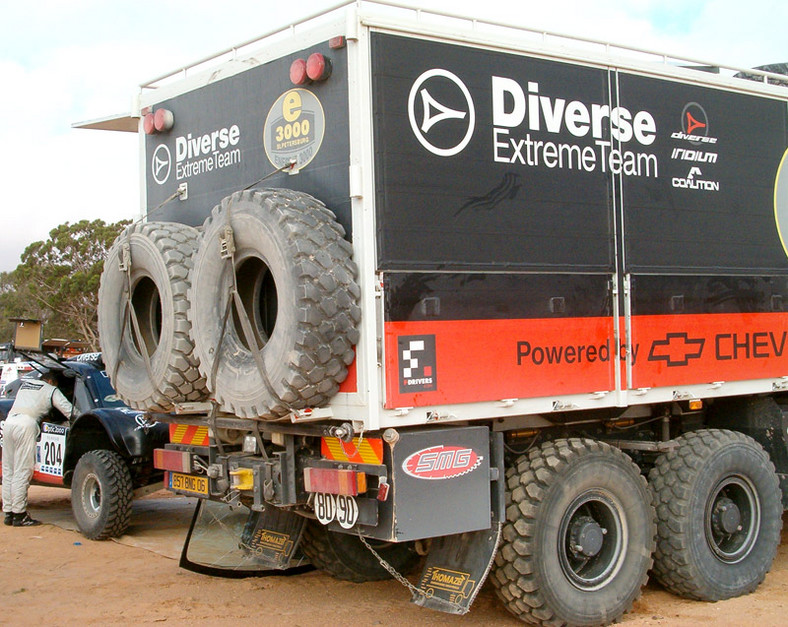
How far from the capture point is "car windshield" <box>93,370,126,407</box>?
32.7ft

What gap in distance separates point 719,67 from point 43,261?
42.6 meters

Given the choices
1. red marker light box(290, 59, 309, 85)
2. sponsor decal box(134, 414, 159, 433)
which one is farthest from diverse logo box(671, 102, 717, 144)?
sponsor decal box(134, 414, 159, 433)

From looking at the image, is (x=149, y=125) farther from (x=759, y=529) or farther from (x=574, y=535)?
(x=759, y=529)

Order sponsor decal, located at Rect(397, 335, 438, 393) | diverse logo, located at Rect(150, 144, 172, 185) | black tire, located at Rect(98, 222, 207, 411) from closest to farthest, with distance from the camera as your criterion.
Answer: sponsor decal, located at Rect(397, 335, 438, 393), black tire, located at Rect(98, 222, 207, 411), diverse logo, located at Rect(150, 144, 172, 185)

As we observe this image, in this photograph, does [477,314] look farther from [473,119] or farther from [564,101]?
[564,101]

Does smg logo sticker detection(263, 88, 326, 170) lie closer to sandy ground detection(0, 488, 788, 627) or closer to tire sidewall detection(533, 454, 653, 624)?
tire sidewall detection(533, 454, 653, 624)

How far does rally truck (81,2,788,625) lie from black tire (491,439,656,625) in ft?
0.06

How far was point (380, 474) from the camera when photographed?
205 inches

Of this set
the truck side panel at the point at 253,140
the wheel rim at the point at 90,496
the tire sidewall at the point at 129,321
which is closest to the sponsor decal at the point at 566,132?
the truck side panel at the point at 253,140

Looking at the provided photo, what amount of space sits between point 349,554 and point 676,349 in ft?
9.16

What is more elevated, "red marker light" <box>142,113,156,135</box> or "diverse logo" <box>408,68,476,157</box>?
"red marker light" <box>142,113,156,135</box>

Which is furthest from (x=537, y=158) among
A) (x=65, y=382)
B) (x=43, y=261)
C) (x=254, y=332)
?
(x=43, y=261)

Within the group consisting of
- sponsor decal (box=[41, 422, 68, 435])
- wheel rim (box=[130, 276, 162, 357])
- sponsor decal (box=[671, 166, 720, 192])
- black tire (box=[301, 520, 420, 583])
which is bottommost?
black tire (box=[301, 520, 420, 583])

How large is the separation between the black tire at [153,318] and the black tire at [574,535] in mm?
2199
